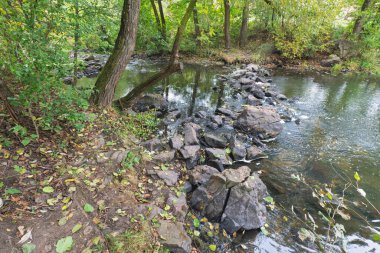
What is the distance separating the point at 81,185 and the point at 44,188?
0.46 m

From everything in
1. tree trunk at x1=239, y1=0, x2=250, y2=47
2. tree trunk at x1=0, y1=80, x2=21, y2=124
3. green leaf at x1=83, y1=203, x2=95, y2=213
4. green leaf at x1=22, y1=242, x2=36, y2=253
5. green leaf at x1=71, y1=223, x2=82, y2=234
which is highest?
tree trunk at x1=239, y1=0, x2=250, y2=47

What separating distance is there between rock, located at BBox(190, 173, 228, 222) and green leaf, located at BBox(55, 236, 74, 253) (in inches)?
81.3

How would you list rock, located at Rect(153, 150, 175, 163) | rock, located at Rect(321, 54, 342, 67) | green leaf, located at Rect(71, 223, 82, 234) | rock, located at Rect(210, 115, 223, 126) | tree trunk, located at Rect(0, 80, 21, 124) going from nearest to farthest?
green leaf, located at Rect(71, 223, 82, 234) → tree trunk, located at Rect(0, 80, 21, 124) → rock, located at Rect(153, 150, 175, 163) → rock, located at Rect(210, 115, 223, 126) → rock, located at Rect(321, 54, 342, 67)

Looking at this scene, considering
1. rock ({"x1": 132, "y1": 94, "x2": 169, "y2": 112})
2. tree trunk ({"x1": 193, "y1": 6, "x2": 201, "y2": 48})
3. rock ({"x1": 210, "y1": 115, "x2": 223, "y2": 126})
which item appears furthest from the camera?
tree trunk ({"x1": 193, "y1": 6, "x2": 201, "y2": 48})

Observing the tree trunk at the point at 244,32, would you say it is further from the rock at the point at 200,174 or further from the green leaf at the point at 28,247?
the green leaf at the point at 28,247

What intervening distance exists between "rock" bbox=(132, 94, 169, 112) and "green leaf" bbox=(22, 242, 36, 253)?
6.01m

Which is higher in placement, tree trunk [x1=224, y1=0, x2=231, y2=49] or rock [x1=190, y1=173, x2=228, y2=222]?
tree trunk [x1=224, y1=0, x2=231, y2=49]

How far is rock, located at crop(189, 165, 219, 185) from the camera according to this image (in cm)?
482

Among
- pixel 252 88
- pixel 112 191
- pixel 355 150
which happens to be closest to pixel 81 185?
pixel 112 191

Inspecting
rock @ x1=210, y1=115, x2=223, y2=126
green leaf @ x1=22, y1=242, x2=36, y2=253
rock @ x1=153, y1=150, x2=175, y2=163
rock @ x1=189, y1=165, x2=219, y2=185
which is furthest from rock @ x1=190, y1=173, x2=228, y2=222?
rock @ x1=210, y1=115, x2=223, y2=126

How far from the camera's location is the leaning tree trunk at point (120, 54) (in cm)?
548

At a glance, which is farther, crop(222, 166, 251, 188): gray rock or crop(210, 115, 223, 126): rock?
crop(210, 115, 223, 126): rock

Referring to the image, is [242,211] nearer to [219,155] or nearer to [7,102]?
[219,155]

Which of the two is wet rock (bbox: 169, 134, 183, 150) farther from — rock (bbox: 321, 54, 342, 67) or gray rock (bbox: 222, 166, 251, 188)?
rock (bbox: 321, 54, 342, 67)
